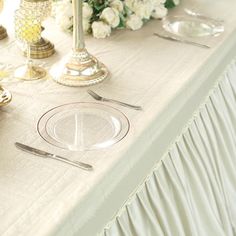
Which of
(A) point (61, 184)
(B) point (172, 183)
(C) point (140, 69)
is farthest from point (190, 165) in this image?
(A) point (61, 184)

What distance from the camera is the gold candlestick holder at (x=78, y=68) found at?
1.11 meters

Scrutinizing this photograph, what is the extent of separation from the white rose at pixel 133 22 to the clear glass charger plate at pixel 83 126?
419 mm

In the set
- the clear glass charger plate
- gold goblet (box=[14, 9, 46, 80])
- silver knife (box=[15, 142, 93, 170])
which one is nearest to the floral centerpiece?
gold goblet (box=[14, 9, 46, 80])

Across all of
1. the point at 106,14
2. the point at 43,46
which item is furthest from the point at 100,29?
the point at 43,46

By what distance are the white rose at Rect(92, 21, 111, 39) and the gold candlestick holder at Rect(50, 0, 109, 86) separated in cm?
16

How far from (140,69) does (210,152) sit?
0.89ft

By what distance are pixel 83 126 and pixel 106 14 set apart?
443 millimetres

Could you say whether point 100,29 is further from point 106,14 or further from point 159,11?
point 159,11

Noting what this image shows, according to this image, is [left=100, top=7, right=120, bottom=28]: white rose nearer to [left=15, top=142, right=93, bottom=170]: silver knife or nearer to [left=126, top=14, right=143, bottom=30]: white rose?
[left=126, top=14, right=143, bottom=30]: white rose

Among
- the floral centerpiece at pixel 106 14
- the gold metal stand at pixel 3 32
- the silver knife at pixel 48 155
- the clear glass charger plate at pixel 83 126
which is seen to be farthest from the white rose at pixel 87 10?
the silver knife at pixel 48 155

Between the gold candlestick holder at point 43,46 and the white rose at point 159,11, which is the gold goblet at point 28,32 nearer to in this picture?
the gold candlestick holder at point 43,46

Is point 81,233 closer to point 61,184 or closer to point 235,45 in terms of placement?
point 61,184

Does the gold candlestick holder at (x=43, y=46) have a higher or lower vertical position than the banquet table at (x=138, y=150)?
higher

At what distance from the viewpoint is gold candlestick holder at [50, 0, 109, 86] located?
1114 millimetres
